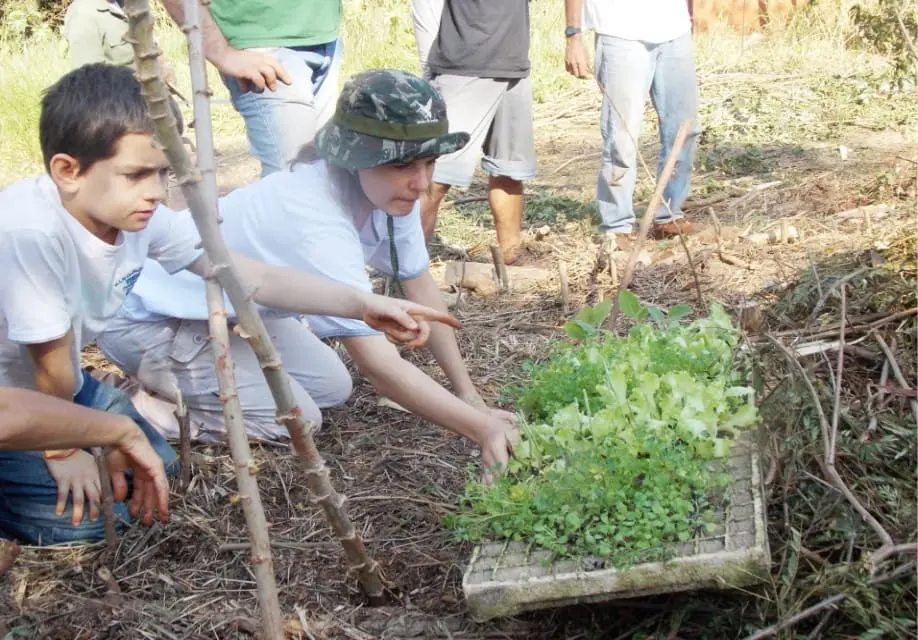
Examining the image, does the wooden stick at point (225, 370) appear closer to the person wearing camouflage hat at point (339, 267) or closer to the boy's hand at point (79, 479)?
the person wearing camouflage hat at point (339, 267)

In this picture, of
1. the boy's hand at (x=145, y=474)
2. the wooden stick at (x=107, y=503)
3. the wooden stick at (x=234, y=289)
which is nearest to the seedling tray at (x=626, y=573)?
the wooden stick at (x=234, y=289)

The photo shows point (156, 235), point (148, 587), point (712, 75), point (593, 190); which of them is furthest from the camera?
point (712, 75)

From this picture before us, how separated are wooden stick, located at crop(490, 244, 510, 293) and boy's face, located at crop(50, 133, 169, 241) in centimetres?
220

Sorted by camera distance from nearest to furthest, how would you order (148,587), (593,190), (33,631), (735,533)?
(735,533) → (33,631) → (148,587) → (593,190)

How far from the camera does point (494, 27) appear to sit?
4.59 m

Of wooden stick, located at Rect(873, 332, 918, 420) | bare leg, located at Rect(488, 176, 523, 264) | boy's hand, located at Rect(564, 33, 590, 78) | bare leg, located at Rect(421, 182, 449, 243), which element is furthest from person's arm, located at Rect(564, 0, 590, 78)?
wooden stick, located at Rect(873, 332, 918, 420)

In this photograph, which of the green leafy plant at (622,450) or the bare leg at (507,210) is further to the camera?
the bare leg at (507,210)

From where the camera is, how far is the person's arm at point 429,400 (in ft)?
8.59

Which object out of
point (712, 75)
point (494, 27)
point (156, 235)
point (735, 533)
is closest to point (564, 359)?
point (735, 533)

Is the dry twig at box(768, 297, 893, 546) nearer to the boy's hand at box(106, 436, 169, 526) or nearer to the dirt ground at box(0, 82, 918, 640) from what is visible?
the dirt ground at box(0, 82, 918, 640)

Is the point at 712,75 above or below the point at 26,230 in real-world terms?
below

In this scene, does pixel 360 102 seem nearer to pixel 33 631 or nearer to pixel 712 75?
pixel 33 631

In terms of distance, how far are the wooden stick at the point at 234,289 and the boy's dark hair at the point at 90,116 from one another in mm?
762

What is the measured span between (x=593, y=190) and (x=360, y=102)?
378 centimetres
